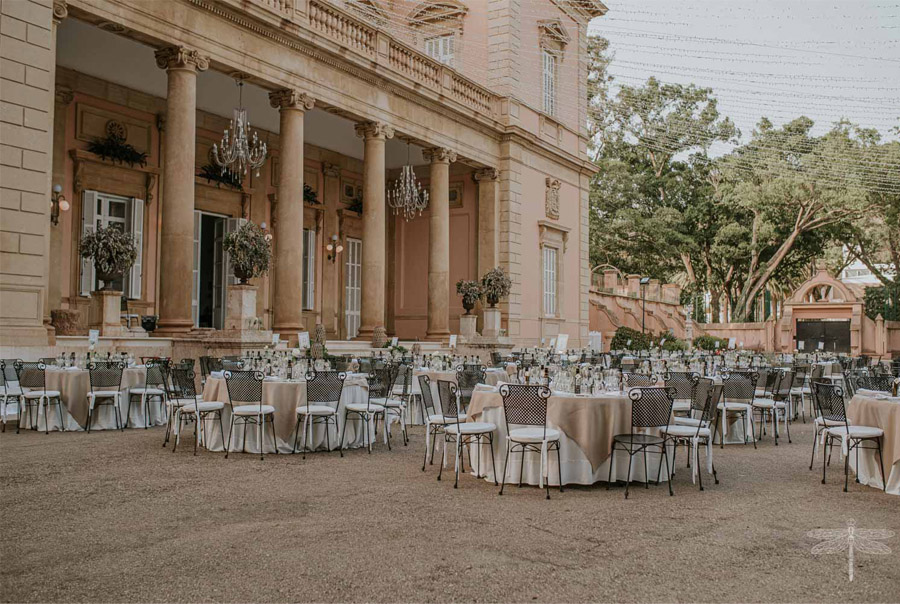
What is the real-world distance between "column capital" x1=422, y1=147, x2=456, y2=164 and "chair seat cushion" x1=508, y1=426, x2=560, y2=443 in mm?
14366

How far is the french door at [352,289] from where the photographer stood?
75.5ft

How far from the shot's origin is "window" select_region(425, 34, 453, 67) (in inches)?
894

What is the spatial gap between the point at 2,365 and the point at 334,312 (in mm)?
13197

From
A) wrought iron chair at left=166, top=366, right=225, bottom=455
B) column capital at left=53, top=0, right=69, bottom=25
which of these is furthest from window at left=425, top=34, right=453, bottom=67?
wrought iron chair at left=166, top=366, right=225, bottom=455

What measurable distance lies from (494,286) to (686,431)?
13032 mm

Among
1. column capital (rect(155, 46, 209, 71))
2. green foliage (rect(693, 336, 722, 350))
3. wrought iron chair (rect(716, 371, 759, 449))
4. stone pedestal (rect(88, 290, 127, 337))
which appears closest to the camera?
wrought iron chair (rect(716, 371, 759, 449))

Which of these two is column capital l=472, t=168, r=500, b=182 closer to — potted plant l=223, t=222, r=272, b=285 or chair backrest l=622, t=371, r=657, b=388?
potted plant l=223, t=222, r=272, b=285

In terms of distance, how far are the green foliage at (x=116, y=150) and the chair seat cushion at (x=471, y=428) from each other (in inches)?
491

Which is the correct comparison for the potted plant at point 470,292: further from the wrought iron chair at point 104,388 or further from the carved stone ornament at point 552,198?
the wrought iron chair at point 104,388

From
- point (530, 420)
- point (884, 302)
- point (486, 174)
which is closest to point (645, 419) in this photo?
point (530, 420)

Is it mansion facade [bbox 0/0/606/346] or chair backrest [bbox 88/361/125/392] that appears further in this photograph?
mansion facade [bbox 0/0/606/346]

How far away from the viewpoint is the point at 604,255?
120 ft

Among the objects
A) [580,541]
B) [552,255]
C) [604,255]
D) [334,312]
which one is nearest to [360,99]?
[334,312]

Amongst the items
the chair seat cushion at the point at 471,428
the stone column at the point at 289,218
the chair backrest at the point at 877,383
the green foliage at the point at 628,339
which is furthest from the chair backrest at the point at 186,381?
the green foliage at the point at 628,339
